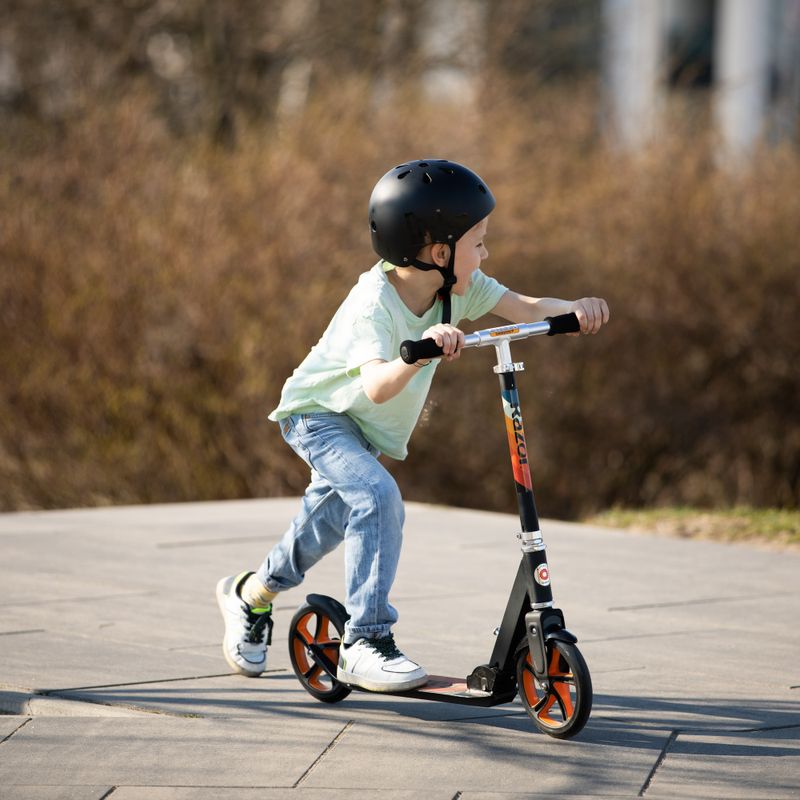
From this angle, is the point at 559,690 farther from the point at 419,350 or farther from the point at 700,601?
the point at 700,601

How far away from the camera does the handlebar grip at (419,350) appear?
12.9ft

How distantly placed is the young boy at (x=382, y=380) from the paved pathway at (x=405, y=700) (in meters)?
0.37

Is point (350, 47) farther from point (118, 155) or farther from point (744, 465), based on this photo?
point (744, 465)

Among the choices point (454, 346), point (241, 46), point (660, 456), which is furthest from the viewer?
point (241, 46)

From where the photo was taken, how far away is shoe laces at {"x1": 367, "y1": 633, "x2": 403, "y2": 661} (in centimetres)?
443

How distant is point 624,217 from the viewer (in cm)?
1250

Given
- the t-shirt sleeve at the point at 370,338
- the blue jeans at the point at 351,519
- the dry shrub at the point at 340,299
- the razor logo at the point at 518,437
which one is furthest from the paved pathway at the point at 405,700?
the dry shrub at the point at 340,299

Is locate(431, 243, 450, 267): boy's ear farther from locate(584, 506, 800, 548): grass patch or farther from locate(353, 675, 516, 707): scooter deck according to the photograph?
locate(584, 506, 800, 548): grass patch

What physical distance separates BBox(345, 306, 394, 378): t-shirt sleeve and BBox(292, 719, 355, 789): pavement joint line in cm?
102

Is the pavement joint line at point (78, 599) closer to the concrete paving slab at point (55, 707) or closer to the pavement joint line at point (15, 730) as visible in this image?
the concrete paving slab at point (55, 707)

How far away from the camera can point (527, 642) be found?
13.8 ft

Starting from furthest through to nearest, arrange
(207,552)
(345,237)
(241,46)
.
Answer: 1. (241,46)
2. (345,237)
3. (207,552)

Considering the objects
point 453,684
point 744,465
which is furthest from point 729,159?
point 453,684

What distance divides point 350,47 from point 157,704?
14.2 metres
